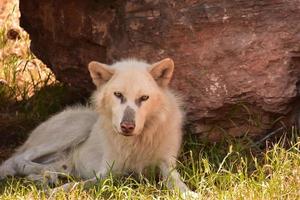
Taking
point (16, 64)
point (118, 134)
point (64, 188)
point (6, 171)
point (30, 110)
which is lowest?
point (6, 171)

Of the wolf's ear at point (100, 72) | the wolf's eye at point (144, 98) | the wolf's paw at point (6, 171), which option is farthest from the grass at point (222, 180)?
the wolf's ear at point (100, 72)

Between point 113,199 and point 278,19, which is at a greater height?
point 278,19

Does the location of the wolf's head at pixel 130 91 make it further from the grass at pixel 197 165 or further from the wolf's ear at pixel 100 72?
the grass at pixel 197 165

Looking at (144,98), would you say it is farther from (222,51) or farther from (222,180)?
(222,51)

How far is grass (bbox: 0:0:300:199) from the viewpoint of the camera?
21.1 feet

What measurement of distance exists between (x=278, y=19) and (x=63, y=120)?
2.37 m

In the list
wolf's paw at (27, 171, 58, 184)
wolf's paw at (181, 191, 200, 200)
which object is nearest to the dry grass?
wolf's paw at (27, 171, 58, 184)

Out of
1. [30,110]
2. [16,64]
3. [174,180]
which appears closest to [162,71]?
[174,180]

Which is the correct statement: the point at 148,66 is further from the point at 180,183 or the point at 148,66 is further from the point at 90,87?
the point at 90,87

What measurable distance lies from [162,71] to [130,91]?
40 cm

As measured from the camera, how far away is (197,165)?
7.18m

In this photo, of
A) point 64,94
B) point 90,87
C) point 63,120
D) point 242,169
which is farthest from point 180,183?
point 64,94

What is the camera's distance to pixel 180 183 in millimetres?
6781

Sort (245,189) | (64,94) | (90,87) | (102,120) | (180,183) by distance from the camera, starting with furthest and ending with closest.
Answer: (64,94)
(90,87)
(102,120)
(180,183)
(245,189)
